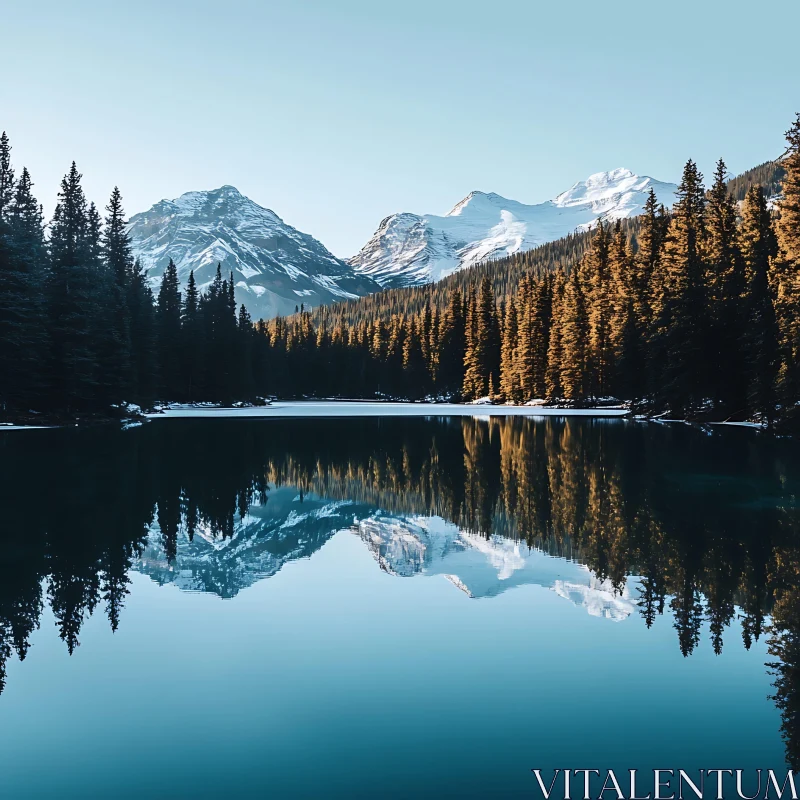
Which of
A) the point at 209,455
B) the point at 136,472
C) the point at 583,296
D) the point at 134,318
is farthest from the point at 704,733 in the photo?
the point at 583,296

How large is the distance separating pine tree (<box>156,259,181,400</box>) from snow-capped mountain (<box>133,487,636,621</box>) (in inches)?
2789

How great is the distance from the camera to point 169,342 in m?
85.3

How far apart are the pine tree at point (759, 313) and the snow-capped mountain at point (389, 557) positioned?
3244cm

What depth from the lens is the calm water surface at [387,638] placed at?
543 cm

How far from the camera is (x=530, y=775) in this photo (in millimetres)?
5164

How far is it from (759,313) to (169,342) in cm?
6158

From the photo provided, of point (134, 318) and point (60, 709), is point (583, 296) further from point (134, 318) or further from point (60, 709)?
point (60, 709)

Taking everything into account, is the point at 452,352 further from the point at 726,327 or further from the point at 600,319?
the point at 726,327

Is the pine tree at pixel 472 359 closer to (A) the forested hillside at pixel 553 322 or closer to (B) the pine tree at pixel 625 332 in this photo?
(A) the forested hillside at pixel 553 322

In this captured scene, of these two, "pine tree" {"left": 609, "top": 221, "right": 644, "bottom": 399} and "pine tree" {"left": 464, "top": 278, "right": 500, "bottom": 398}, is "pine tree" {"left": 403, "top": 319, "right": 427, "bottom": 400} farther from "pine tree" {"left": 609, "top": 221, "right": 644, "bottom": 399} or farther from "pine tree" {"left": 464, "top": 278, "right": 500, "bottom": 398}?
"pine tree" {"left": 609, "top": 221, "right": 644, "bottom": 399}

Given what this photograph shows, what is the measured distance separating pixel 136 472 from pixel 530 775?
19.7m

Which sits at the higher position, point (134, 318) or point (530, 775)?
point (134, 318)

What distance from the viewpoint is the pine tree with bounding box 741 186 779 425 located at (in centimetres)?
4266

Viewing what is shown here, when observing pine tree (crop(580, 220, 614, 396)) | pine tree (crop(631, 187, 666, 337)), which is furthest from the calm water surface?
pine tree (crop(580, 220, 614, 396))
